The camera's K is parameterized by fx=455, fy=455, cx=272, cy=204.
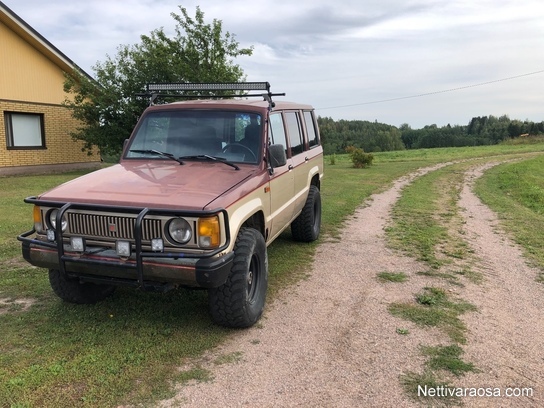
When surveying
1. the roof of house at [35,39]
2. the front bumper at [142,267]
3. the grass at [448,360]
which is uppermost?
the roof of house at [35,39]

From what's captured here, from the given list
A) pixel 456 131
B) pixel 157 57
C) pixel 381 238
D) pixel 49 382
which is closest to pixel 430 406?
pixel 49 382

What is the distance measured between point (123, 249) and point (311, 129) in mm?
4633

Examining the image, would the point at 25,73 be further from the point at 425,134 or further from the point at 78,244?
the point at 425,134

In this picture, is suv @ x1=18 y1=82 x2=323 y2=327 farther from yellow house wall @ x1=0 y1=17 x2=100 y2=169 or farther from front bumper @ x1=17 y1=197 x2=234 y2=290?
yellow house wall @ x1=0 y1=17 x2=100 y2=169

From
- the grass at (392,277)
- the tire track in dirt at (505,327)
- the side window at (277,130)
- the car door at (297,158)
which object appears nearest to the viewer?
the tire track in dirt at (505,327)

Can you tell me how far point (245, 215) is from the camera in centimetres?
408

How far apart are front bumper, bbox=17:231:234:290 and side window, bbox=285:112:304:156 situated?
2750 mm

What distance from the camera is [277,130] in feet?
17.9

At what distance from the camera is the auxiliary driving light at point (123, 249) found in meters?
3.57

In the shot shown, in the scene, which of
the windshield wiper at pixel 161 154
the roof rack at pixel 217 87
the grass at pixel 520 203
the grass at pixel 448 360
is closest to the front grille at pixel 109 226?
the windshield wiper at pixel 161 154

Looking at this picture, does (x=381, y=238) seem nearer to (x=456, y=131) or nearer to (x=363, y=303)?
(x=363, y=303)

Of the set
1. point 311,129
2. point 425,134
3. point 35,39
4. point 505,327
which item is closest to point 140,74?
point 35,39

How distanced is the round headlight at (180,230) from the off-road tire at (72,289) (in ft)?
4.38

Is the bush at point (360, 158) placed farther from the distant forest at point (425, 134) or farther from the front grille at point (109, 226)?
the distant forest at point (425, 134)
